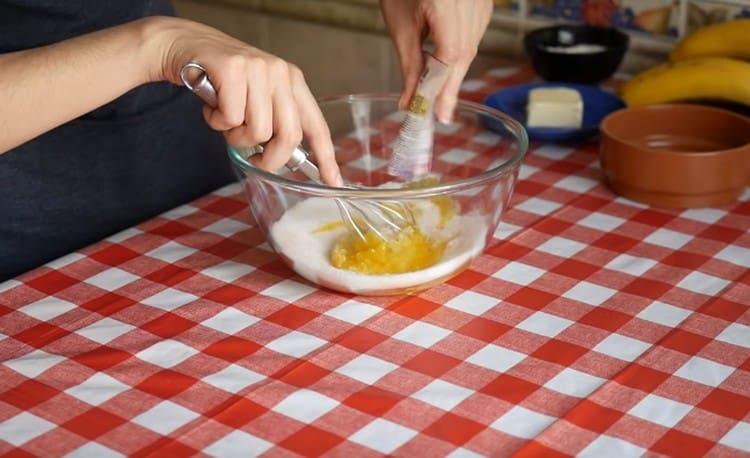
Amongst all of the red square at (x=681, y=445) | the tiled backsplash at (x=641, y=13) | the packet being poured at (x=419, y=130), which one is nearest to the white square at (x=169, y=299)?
the packet being poured at (x=419, y=130)

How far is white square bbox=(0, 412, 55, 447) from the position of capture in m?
0.96

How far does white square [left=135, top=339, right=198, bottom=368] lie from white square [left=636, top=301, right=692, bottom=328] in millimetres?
471

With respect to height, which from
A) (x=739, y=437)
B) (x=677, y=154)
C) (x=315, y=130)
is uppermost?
(x=315, y=130)

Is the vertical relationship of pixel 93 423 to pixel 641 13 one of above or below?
below

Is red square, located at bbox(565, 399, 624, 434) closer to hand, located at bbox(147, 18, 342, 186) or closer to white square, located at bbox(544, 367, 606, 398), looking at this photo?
white square, located at bbox(544, 367, 606, 398)

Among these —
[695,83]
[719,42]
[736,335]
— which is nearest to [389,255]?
[736,335]

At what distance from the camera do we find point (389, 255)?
1160 millimetres

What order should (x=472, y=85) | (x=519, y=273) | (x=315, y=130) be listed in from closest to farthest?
1. (x=315, y=130)
2. (x=519, y=273)
3. (x=472, y=85)

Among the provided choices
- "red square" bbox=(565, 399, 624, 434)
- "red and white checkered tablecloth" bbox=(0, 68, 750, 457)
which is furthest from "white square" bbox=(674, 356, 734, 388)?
"red square" bbox=(565, 399, 624, 434)

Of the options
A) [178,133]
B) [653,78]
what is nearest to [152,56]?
[178,133]

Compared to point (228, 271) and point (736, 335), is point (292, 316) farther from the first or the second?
point (736, 335)

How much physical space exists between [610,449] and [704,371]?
17 centimetres

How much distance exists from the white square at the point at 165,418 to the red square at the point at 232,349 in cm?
9

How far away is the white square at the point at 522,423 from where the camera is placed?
0.96m
